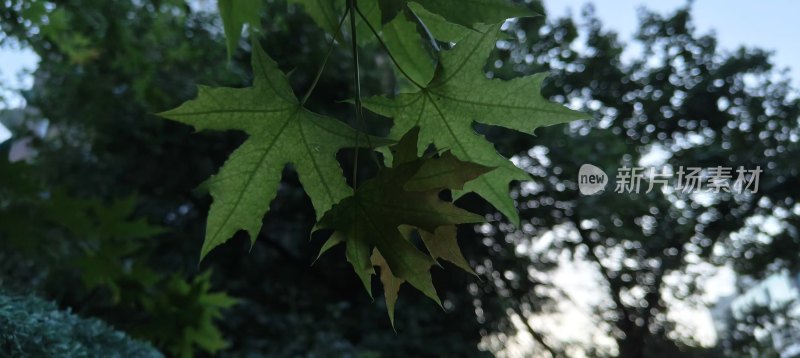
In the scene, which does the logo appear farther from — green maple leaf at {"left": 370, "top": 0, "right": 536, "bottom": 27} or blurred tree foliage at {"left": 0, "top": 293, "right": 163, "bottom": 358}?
green maple leaf at {"left": 370, "top": 0, "right": 536, "bottom": 27}

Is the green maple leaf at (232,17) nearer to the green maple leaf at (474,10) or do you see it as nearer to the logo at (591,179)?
the green maple leaf at (474,10)

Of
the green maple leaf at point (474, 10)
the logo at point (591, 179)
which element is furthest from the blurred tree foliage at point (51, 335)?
the logo at point (591, 179)

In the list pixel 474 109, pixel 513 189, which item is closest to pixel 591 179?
pixel 513 189

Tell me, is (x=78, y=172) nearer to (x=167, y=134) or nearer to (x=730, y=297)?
(x=167, y=134)

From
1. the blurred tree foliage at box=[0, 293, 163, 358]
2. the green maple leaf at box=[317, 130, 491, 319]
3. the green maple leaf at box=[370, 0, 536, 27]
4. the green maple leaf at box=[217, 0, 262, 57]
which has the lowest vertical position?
the blurred tree foliage at box=[0, 293, 163, 358]

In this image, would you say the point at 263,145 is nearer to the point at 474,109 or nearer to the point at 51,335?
the point at 474,109

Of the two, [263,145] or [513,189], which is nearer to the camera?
[263,145]

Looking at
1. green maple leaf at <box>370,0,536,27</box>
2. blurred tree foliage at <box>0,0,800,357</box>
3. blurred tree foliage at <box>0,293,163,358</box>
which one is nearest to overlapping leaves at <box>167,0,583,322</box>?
green maple leaf at <box>370,0,536,27</box>
